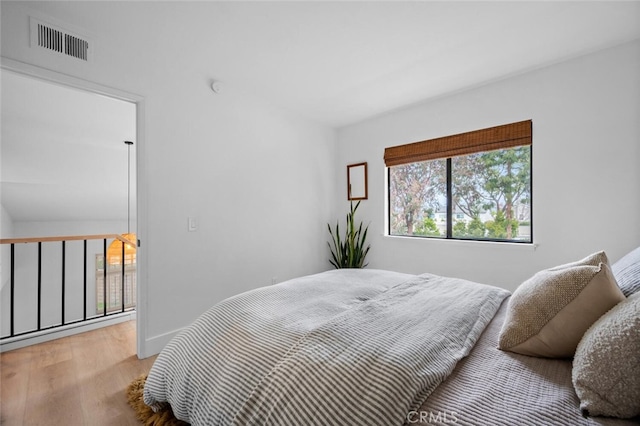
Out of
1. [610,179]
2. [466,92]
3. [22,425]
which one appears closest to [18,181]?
[22,425]

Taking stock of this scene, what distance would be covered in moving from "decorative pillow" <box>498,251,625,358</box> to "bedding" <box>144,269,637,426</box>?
0.17 ft

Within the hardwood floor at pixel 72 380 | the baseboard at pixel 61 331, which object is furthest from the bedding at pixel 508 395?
the baseboard at pixel 61 331

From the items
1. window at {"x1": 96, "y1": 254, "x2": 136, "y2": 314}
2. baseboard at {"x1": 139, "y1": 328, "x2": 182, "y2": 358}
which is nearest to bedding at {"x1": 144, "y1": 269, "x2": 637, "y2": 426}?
baseboard at {"x1": 139, "y1": 328, "x2": 182, "y2": 358}

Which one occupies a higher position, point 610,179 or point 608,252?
point 610,179

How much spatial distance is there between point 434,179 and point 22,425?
371 centimetres

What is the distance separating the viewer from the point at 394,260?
3422 millimetres

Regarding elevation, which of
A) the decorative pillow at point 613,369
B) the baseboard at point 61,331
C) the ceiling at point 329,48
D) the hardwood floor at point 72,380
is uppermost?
the ceiling at point 329,48

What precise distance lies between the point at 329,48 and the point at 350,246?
2.22 metres

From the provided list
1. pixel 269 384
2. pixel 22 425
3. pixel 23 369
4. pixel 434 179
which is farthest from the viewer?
pixel 434 179

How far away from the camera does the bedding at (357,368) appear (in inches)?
29.3

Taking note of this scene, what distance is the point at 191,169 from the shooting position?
2527 mm

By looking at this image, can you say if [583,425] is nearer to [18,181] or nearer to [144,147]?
[144,147]

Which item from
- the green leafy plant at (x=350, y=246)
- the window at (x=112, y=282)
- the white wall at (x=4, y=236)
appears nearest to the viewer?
the green leafy plant at (x=350, y=246)

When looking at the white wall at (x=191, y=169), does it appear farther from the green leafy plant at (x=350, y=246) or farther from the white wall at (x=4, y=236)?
the white wall at (x=4, y=236)
